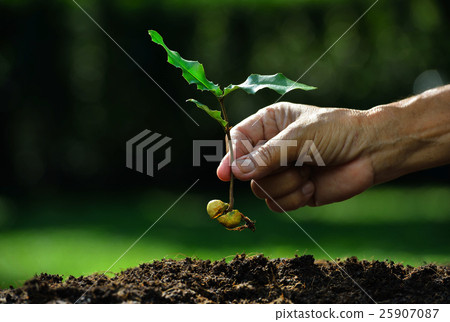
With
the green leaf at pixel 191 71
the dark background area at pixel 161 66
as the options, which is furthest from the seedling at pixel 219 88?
the dark background area at pixel 161 66

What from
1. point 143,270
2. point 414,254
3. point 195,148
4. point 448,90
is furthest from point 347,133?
point 195,148

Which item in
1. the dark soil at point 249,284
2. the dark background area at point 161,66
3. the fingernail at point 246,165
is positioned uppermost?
the dark background area at point 161,66

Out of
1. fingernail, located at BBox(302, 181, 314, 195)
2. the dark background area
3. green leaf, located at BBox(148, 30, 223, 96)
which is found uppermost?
the dark background area

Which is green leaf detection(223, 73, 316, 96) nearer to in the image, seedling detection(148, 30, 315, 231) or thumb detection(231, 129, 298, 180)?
seedling detection(148, 30, 315, 231)

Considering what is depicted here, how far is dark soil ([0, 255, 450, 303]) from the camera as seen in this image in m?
1.38

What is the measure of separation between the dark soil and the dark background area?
380 centimetres

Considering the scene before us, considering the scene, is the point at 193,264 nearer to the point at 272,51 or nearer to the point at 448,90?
the point at 448,90

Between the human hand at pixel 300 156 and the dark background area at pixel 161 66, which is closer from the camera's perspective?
the human hand at pixel 300 156

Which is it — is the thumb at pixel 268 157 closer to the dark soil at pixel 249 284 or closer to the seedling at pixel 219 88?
the seedling at pixel 219 88

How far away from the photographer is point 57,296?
4.49ft

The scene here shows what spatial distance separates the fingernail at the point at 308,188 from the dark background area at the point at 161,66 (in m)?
2.92
